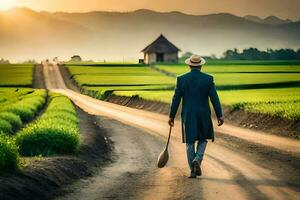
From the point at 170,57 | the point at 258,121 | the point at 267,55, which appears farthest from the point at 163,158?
the point at 267,55

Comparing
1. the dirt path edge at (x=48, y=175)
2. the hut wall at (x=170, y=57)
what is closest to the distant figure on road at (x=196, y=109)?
the dirt path edge at (x=48, y=175)

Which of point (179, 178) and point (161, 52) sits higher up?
point (179, 178)

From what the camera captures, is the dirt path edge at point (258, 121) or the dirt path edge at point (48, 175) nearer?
the dirt path edge at point (48, 175)

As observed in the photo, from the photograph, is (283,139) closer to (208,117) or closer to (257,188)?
(208,117)

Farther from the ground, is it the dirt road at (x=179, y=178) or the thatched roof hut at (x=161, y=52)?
the dirt road at (x=179, y=178)

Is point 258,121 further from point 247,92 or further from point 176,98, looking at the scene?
point 247,92

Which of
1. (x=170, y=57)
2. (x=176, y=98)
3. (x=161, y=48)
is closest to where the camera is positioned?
(x=176, y=98)

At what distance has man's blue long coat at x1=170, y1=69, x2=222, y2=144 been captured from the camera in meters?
14.3

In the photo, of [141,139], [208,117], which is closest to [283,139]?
[141,139]

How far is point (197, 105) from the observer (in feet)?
47.4

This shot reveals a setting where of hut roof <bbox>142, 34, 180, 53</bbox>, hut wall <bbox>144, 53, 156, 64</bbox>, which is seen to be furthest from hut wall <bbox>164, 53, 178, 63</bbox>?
hut wall <bbox>144, 53, 156, 64</bbox>

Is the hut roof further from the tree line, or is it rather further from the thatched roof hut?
the tree line

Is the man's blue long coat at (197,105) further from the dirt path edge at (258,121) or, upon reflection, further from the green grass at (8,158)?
the dirt path edge at (258,121)

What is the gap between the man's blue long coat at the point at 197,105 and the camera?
14.3m
